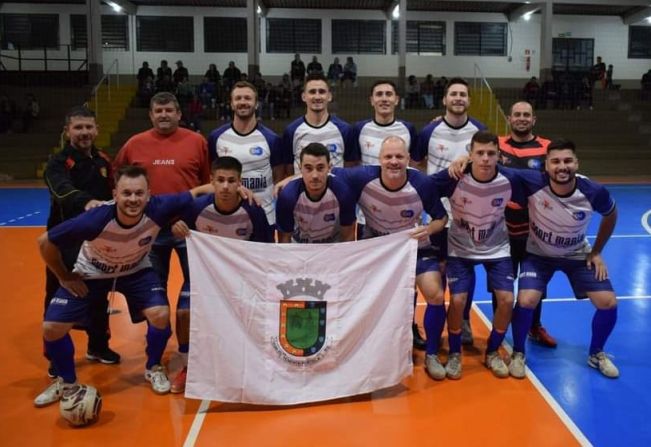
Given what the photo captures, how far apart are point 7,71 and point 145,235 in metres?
23.3

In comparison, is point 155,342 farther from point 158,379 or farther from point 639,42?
point 639,42

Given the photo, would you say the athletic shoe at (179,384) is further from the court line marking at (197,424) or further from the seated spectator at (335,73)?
the seated spectator at (335,73)

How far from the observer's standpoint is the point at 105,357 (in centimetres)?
470

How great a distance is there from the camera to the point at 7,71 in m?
23.3

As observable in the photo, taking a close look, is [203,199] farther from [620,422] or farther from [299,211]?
[620,422]

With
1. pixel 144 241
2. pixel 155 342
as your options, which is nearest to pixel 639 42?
pixel 144 241

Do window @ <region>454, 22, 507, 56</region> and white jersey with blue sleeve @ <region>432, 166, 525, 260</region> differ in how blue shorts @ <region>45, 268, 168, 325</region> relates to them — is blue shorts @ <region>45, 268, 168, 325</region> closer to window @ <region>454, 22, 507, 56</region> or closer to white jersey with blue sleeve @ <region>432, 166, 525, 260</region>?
white jersey with blue sleeve @ <region>432, 166, 525, 260</region>

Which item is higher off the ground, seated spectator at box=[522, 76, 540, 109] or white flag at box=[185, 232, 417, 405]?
seated spectator at box=[522, 76, 540, 109]

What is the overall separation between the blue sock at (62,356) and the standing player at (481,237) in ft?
8.95

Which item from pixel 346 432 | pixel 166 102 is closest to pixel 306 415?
pixel 346 432

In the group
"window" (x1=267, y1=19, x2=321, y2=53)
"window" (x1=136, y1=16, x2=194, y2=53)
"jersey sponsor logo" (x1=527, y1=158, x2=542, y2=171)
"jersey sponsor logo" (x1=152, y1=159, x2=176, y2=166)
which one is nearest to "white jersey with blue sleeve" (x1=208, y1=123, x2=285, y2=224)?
"jersey sponsor logo" (x1=152, y1=159, x2=176, y2=166)

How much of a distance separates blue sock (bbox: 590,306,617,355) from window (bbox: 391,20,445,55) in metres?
23.7

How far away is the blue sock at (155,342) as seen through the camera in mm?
4215

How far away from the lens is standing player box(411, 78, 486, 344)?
5113 mm
